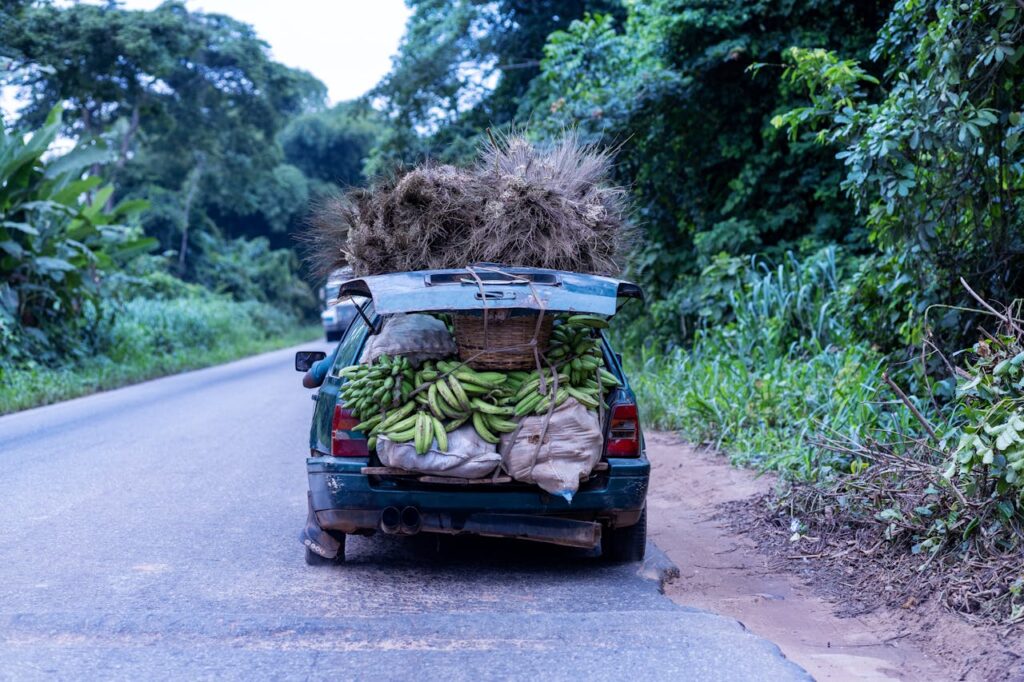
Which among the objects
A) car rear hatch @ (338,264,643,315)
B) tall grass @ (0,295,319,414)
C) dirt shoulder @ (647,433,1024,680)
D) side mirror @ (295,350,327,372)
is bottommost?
tall grass @ (0,295,319,414)

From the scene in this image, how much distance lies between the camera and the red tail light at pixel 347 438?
5.45m

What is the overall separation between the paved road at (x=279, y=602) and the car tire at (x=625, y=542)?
0.11m

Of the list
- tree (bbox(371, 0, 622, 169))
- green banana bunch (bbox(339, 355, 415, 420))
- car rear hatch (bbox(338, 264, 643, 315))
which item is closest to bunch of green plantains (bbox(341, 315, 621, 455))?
green banana bunch (bbox(339, 355, 415, 420))

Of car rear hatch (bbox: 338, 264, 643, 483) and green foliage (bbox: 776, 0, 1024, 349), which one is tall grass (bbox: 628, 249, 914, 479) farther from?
car rear hatch (bbox: 338, 264, 643, 483)

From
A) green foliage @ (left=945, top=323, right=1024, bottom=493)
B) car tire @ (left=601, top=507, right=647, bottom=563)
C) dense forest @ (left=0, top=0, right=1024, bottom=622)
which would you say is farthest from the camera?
dense forest @ (left=0, top=0, right=1024, bottom=622)

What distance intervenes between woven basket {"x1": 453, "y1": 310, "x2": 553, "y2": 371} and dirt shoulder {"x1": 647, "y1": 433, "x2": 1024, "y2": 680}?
154 centimetres

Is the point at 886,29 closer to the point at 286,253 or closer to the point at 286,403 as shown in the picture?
the point at 286,403

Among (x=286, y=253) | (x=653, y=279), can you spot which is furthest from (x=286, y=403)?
(x=286, y=253)

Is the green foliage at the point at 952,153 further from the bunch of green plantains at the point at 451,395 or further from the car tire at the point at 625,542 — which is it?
the car tire at the point at 625,542

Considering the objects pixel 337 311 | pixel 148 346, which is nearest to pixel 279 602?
pixel 337 311

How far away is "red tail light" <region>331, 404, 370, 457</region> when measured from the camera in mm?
5449

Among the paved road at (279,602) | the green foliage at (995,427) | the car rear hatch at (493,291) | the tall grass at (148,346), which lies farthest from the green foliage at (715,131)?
the tall grass at (148,346)

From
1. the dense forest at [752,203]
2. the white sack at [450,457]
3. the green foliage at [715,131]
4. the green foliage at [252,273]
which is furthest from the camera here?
the green foliage at [252,273]

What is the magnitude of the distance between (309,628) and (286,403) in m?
10.2
